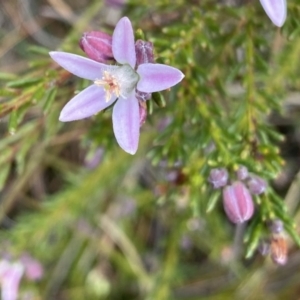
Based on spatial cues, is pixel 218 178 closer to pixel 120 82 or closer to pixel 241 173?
pixel 241 173

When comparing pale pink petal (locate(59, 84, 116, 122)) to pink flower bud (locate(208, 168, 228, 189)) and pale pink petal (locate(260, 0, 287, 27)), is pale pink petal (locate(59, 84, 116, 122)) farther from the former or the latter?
pale pink petal (locate(260, 0, 287, 27))

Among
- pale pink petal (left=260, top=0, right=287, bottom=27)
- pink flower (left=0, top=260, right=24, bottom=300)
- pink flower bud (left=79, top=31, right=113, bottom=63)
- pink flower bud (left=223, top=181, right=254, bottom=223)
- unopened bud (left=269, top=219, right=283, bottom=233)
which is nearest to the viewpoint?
pale pink petal (left=260, top=0, right=287, bottom=27)

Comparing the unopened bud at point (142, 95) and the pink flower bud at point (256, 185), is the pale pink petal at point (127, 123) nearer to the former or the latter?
the unopened bud at point (142, 95)

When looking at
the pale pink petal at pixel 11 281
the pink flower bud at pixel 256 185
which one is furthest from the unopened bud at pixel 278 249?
the pale pink petal at pixel 11 281

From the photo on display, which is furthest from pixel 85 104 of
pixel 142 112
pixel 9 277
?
pixel 9 277

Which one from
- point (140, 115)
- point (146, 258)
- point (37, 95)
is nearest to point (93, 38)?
point (140, 115)

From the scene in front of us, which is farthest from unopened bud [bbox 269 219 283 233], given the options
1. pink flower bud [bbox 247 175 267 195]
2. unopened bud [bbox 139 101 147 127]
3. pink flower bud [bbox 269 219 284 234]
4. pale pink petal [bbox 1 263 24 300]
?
pale pink petal [bbox 1 263 24 300]
